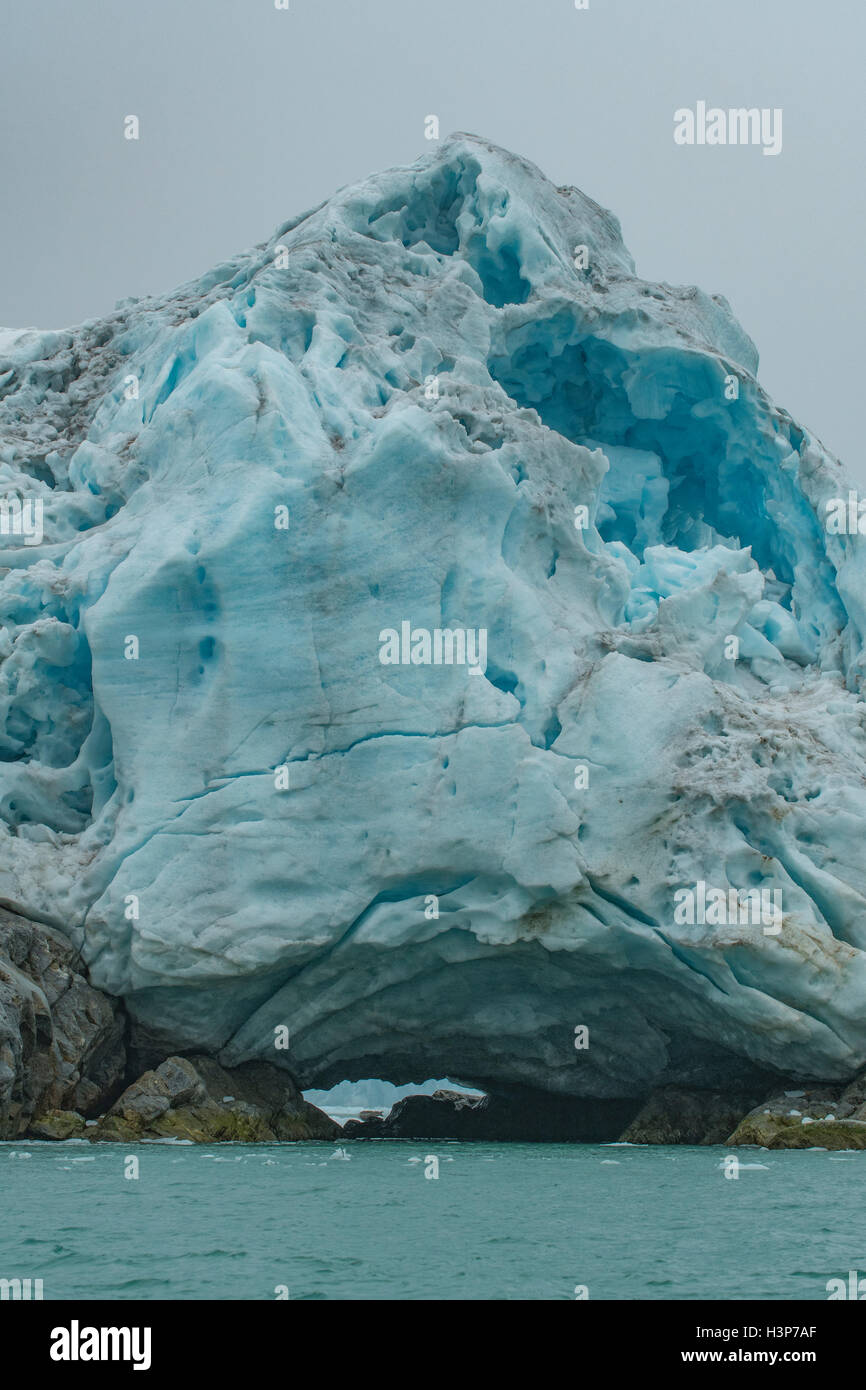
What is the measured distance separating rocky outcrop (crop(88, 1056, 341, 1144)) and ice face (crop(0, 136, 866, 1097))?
0.38 meters

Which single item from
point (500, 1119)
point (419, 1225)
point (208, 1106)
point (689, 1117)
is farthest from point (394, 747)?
point (500, 1119)

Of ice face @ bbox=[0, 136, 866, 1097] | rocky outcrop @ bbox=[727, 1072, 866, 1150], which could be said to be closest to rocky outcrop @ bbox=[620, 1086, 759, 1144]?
ice face @ bbox=[0, 136, 866, 1097]

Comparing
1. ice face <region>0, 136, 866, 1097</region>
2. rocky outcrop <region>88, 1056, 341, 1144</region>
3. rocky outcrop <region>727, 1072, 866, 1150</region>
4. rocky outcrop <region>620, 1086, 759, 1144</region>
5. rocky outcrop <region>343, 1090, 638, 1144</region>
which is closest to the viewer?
rocky outcrop <region>727, 1072, 866, 1150</region>

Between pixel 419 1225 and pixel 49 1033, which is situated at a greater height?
pixel 49 1033

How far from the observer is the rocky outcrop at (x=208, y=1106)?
16.2 m

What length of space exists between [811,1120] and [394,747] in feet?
20.3

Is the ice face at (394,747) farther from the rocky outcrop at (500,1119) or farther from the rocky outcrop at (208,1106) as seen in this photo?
the rocky outcrop at (500,1119)

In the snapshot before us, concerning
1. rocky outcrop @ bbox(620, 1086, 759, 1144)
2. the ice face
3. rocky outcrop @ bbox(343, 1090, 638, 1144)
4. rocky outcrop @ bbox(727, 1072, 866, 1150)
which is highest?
the ice face

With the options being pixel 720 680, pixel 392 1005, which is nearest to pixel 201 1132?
pixel 392 1005

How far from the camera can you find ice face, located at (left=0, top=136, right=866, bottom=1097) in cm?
1641

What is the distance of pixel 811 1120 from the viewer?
16312mm

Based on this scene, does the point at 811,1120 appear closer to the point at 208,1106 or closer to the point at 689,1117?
the point at 689,1117

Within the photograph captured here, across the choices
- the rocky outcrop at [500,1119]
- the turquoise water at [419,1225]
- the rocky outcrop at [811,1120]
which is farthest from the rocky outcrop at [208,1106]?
the rocky outcrop at [811,1120]

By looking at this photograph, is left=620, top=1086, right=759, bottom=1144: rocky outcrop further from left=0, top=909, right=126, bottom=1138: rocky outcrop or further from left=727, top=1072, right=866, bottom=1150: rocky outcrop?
left=0, top=909, right=126, bottom=1138: rocky outcrop
